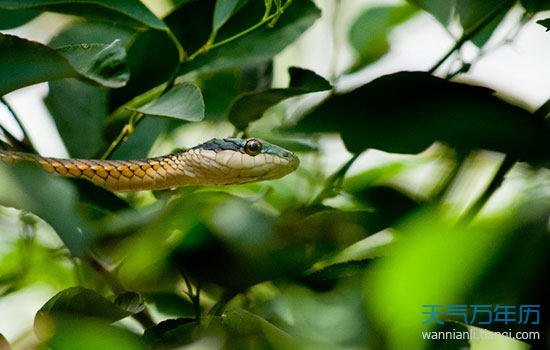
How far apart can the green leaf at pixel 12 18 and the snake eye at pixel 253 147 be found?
48 cm

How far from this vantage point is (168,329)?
2.01 ft

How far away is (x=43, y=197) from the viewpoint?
547mm

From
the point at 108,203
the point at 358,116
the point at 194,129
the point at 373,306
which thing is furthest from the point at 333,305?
the point at 194,129

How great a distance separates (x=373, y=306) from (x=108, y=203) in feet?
1.37

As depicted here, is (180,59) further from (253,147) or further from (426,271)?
(426,271)

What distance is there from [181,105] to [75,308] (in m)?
0.28

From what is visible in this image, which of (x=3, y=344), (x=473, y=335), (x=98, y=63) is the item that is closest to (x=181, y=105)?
(x=98, y=63)

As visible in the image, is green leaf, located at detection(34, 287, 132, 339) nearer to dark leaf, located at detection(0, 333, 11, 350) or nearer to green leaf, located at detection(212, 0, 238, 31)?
dark leaf, located at detection(0, 333, 11, 350)

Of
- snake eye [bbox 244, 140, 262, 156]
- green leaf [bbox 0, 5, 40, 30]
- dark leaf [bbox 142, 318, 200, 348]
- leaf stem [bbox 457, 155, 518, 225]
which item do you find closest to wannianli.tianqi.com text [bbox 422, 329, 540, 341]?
leaf stem [bbox 457, 155, 518, 225]

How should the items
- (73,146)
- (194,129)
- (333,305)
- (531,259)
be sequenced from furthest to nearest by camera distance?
(194,129) < (73,146) < (333,305) < (531,259)

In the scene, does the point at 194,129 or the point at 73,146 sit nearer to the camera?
the point at 73,146

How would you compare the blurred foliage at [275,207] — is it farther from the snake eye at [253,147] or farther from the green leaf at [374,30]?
the snake eye at [253,147]

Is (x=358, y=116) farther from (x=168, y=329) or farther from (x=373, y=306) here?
(x=168, y=329)

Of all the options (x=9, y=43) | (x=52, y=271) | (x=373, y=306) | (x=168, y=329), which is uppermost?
(x=9, y=43)
